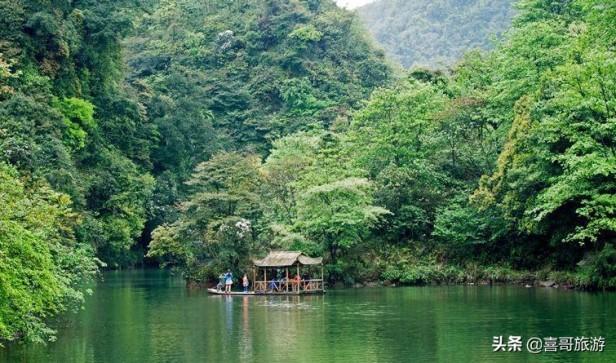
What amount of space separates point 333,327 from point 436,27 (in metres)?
101

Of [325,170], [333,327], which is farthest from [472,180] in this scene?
[333,327]

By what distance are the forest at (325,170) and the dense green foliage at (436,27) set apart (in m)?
47.0

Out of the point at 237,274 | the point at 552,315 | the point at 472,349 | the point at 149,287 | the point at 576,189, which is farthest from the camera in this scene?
the point at 149,287

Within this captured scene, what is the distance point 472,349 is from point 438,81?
37.0m

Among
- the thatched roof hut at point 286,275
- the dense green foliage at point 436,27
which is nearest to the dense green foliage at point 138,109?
the thatched roof hut at point 286,275

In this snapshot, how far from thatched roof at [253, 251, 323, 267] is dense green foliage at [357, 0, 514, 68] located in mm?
72577

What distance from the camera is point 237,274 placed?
4384 centimetres

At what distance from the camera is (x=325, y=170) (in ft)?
143

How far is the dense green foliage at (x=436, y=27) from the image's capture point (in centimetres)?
11481

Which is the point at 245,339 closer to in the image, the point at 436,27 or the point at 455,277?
the point at 455,277

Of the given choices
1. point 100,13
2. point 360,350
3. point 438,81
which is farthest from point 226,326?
point 100,13

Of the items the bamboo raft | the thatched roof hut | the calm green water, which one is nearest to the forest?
the calm green water

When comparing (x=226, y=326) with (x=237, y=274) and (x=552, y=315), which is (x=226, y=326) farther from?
(x=237, y=274)

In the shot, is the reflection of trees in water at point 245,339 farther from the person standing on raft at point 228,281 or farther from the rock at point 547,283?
the rock at point 547,283
